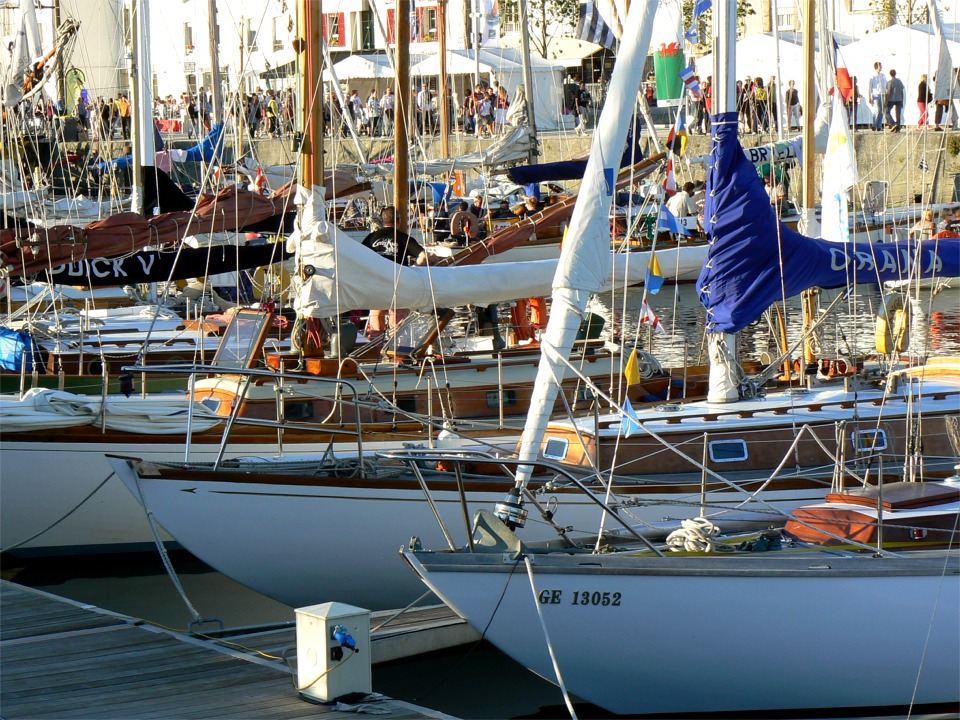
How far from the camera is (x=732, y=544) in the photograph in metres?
9.48

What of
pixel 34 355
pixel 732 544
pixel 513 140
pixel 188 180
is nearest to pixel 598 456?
pixel 732 544

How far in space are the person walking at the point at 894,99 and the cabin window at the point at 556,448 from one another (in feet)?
78.5

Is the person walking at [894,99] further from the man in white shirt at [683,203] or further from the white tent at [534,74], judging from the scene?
the white tent at [534,74]

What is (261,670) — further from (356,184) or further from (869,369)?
(356,184)

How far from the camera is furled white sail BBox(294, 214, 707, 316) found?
501 inches

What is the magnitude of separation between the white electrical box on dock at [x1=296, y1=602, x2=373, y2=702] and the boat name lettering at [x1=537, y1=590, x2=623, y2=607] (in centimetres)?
112

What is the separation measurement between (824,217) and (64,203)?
20.5 m

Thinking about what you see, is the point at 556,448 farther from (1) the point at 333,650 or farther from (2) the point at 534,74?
(2) the point at 534,74

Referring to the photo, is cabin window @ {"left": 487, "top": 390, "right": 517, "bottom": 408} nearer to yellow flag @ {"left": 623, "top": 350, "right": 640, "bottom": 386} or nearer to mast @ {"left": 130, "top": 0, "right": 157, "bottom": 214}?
yellow flag @ {"left": 623, "top": 350, "right": 640, "bottom": 386}

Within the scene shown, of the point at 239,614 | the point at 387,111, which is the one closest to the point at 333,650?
the point at 239,614

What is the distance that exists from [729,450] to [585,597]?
3.44 meters

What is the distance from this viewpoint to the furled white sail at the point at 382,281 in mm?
12727

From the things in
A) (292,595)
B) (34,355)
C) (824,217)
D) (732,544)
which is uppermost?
(824,217)

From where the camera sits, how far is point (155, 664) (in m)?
9.26
